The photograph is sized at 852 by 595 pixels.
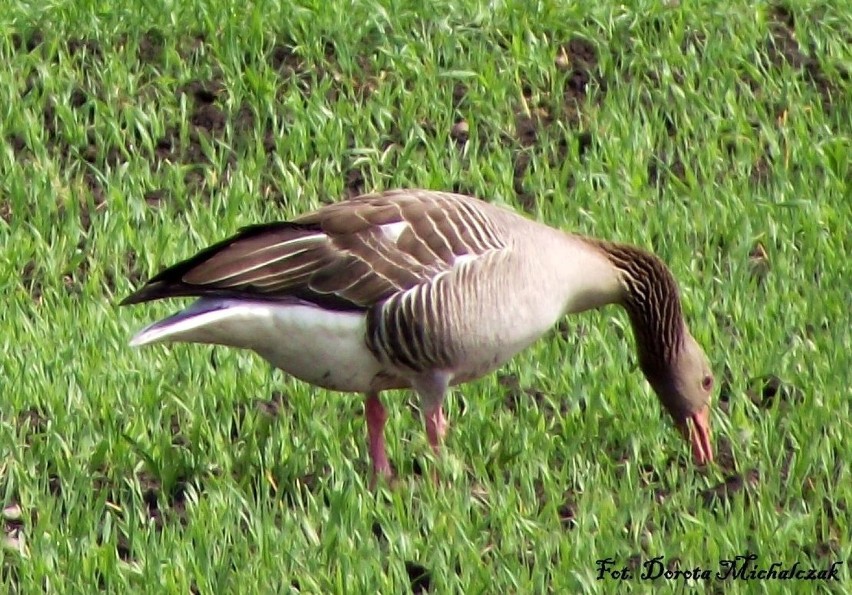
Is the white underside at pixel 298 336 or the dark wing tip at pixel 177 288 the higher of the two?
the dark wing tip at pixel 177 288

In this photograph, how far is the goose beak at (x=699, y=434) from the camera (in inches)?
251

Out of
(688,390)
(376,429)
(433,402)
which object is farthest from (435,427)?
(688,390)

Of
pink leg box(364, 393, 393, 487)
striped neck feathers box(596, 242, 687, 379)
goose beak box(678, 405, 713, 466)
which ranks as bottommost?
goose beak box(678, 405, 713, 466)

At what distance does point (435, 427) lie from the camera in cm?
626

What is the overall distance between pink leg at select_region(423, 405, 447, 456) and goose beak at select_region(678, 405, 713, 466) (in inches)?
37.3

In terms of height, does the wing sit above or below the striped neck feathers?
above

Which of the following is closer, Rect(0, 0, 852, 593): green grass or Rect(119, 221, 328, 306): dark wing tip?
Rect(0, 0, 852, 593): green grass

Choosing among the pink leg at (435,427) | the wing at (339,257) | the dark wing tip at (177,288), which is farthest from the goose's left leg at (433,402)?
the dark wing tip at (177,288)

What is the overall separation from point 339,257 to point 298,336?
33cm

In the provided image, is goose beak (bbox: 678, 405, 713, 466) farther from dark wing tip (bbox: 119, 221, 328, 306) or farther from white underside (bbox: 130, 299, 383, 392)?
dark wing tip (bbox: 119, 221, 328, 306)

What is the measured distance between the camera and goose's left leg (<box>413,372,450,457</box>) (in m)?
6.15

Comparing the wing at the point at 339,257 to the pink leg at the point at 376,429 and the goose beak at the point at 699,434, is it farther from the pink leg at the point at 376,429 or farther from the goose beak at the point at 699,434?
the goose beak at the point at 699,434

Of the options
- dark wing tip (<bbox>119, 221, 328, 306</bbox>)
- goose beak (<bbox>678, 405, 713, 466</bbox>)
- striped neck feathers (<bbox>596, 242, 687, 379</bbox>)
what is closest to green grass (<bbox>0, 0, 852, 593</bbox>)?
goose beak (<bbox>678, 405, 713, 466</bbox>)

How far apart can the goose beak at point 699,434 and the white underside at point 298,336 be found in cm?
124
